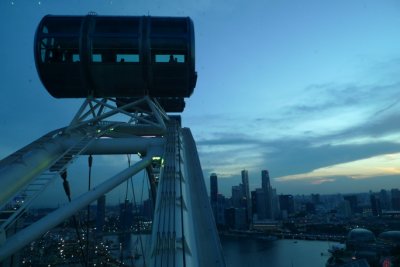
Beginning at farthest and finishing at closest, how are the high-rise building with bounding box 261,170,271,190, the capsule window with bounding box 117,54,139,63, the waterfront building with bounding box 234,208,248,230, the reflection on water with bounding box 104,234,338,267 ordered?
1. the high-rise building with bounding box 261,170,271,190
2. the waterfront building with bounding box 234,208,248,230
3. the reflection on water with bounding box 104,234,338,267
4. the capsule window with bounding box 117,54,139,63

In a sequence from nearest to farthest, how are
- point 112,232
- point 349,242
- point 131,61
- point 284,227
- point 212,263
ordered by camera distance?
point 212,263 → point 131,61 → point 349,242 → point 112,232 → point 284,227

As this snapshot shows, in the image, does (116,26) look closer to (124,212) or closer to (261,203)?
(124,212)

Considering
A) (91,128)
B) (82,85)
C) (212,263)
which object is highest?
(82,85)

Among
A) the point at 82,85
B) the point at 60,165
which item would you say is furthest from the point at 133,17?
the point at 60,165

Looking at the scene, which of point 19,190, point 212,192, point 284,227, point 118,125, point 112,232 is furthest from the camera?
point 212,192

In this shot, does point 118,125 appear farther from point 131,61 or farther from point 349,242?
point 349,242

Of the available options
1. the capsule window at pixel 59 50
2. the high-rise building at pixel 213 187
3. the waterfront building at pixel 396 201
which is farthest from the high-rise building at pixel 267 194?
the capsule window at pixel 59 50

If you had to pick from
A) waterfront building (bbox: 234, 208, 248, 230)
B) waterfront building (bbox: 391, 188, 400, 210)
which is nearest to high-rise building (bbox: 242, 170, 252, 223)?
waterfront building (bbox: 234, 208, 248, 230)

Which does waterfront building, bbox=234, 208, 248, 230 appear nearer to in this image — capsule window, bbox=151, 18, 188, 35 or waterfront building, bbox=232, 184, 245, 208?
waterfront building, bbox=232, 184, 245, 208

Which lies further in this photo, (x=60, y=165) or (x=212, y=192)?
(x=212, y=192)
